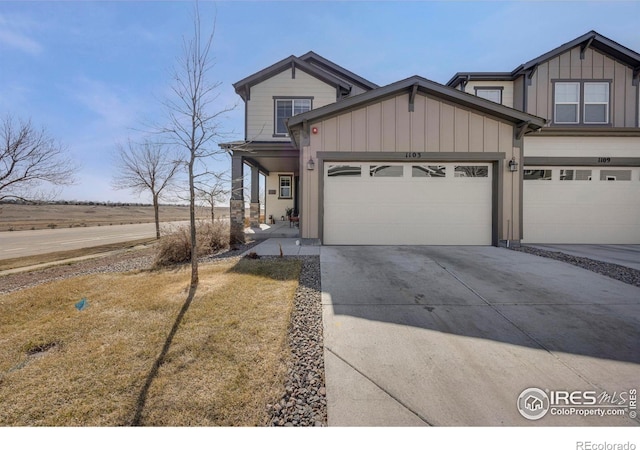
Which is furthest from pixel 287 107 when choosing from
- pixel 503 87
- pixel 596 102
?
pixel 596 102

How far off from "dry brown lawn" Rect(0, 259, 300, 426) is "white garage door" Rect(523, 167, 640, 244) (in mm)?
9641

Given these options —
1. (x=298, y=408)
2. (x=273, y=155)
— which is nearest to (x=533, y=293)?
(x=298, y=408)

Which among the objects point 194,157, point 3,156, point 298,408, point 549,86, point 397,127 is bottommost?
point 298,408

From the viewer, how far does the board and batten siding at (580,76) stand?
10.5 metres

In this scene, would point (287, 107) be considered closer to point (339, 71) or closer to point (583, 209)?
point (339, 71)

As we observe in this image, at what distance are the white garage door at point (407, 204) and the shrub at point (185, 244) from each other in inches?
139

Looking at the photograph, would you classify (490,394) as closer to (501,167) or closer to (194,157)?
(194,157)

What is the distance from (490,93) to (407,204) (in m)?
7.27

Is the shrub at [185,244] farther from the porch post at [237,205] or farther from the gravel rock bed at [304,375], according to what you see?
the gravel rock bed at [304,375]

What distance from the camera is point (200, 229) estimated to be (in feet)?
27.0

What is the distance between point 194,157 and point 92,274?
3980 mm

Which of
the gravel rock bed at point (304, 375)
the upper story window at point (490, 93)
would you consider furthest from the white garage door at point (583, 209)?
the gravel rock bed at point (304, 375)

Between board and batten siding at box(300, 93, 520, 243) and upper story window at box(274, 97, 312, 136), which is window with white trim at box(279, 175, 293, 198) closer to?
upper story window at box(274, 97, 312, 136)

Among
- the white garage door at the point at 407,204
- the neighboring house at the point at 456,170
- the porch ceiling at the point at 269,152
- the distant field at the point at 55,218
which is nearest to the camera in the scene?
the neighboring house at the point at 456,170
